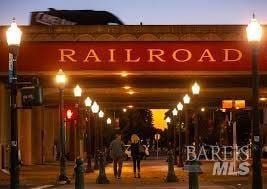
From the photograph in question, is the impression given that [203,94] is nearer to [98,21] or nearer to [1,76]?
[98,21]

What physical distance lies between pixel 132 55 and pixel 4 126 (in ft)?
27.0

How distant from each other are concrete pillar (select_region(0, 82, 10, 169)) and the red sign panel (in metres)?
4.44

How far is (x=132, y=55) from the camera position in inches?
1266

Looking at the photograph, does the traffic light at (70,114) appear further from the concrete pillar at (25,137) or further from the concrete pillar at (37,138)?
the concrete pillar at (37,138)

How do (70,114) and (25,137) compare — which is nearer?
(70,114)

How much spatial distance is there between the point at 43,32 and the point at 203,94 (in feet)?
61.2

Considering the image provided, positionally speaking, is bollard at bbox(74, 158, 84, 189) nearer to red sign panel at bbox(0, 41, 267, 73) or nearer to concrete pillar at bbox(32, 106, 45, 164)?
red sign panel at bbox(0, 41, 267, 73)

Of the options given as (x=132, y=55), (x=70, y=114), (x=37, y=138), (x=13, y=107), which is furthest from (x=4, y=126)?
(x=13, y=107)

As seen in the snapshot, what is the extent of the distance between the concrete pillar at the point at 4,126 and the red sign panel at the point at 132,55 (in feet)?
14.6

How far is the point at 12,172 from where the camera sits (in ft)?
57.9

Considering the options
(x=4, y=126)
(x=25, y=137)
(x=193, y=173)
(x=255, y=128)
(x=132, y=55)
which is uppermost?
(x=132, y=55)

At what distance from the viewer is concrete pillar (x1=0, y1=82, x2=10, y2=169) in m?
35.5

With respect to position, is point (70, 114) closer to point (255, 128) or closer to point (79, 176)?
point (79, 176)

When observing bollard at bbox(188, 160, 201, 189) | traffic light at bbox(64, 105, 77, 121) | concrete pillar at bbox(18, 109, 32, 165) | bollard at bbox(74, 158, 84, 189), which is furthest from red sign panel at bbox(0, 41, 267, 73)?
concrete pillar at bbox(18, 109, 32, 165)
